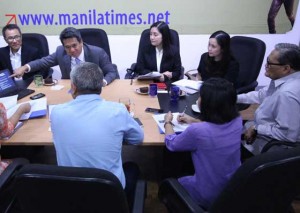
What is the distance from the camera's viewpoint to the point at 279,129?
1779 millimetres

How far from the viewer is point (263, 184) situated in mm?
1079

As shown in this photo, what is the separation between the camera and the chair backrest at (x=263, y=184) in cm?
103

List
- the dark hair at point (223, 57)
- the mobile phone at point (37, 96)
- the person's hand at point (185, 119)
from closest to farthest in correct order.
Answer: the person's hand at point (185, 119)
the mobile phone at point (37, 96)
the dark hair at point (223, 57)

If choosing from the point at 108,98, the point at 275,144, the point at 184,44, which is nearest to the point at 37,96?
the point at 108,98

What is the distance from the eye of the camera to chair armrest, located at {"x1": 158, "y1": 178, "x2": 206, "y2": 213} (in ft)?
4.27

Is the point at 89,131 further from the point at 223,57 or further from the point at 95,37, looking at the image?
the point at 95,37

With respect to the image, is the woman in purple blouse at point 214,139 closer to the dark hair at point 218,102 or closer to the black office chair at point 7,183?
the dark hair at point 218,102

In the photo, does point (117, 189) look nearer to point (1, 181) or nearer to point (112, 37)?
point (1, 181)

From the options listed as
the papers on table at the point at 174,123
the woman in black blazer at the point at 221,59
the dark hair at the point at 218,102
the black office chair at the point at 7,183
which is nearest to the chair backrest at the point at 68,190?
the black office chair at the point at 7,183

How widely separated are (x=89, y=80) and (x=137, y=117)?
565mm

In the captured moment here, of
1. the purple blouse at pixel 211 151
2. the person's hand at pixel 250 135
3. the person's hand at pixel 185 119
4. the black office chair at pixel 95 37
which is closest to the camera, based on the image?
the purple blouse at pixel 211 151

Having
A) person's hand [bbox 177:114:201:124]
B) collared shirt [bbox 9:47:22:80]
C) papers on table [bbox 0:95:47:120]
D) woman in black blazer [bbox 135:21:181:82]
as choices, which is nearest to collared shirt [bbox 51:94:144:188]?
person's hand [bbox 177:114:201:124]

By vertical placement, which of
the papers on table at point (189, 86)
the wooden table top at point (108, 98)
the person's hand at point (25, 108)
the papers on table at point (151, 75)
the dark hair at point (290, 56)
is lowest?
the wooden table top at point (108, 98)

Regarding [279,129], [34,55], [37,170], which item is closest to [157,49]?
[34,55]
